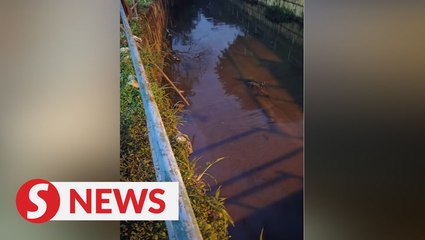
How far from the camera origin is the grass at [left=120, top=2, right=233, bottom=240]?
2.12 m

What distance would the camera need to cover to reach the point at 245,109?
2154 millimetres

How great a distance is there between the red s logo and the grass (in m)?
0.38

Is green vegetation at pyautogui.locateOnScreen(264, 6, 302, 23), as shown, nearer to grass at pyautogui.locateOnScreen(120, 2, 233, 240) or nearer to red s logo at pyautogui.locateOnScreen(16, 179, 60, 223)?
grass at pyautogui.locateOnScreen(120, 2, 233, 240)

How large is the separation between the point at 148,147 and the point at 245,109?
1.82 ft

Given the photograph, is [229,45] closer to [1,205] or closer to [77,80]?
[77,80]

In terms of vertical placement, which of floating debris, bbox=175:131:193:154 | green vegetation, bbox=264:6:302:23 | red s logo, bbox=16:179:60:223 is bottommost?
red s logo, bbox=16:179:60:223

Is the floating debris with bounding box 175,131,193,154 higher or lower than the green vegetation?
lower

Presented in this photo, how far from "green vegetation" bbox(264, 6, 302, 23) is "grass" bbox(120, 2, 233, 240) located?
0.58m

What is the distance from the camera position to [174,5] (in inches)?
85.1

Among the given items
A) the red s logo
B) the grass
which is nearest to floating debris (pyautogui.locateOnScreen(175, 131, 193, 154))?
the grass

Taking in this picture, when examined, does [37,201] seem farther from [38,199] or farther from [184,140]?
[184,140]

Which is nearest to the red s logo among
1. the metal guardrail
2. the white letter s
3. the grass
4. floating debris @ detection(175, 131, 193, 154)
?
the white letter s

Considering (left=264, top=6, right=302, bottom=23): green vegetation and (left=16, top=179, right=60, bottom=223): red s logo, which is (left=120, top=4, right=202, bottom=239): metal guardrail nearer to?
(left=16, top=179, right=60, bottom=223): red s logo

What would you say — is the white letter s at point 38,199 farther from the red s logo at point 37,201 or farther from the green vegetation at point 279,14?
the green vegetation at point 279,14
